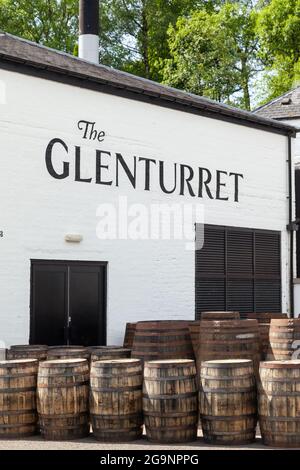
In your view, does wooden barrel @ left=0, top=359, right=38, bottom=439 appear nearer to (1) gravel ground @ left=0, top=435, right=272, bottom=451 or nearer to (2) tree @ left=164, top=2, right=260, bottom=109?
(1) gravel ground @ left=0, top=435, right=272, bottom=451

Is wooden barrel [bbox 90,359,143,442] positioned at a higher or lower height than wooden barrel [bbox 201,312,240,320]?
lower

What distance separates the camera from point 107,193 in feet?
47.0

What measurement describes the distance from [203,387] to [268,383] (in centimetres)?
76

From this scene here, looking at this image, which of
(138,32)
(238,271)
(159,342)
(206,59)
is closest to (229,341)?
(159,342)

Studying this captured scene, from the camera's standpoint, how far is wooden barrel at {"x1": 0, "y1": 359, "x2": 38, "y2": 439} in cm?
919

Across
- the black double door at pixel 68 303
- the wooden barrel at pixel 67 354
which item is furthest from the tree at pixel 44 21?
the wooden barrel at pixel 67 354

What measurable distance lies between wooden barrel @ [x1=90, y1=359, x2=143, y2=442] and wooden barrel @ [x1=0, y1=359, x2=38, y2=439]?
801mm

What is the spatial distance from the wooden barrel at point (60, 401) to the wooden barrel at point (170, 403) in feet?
2.70

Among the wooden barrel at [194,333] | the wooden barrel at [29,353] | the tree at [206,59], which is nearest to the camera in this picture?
the wooden barrel at [29,353]

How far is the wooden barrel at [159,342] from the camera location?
11016 mm

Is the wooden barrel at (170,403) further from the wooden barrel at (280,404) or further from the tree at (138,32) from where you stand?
the tree at (138,32)

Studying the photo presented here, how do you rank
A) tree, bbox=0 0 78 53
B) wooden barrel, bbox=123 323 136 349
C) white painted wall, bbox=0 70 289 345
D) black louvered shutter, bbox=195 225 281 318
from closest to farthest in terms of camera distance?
white painted wall, bbox=0 70 289 345 < wooden barrel, bbox=123 323 136 349 < black louvered shutter, bbox=195 225 281 318 < tree, bbox=0 0 78 53

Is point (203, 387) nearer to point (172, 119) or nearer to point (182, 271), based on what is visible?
point (182, 271)

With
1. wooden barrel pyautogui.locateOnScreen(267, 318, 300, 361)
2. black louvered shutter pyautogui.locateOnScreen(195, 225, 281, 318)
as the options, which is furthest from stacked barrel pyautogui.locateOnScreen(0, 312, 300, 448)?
black louvered shutter pyautogui.locateOnScreen(195, 225, 281, 318)
